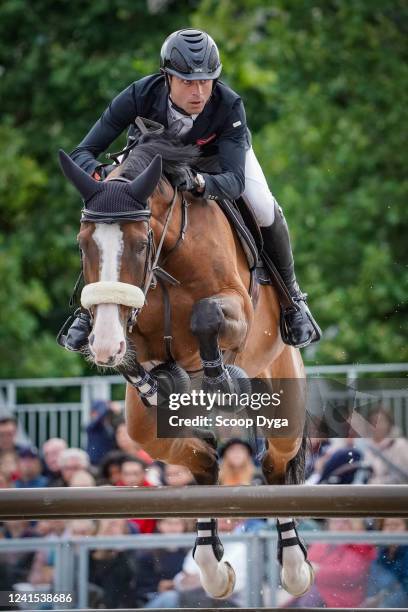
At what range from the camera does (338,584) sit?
5.60 m

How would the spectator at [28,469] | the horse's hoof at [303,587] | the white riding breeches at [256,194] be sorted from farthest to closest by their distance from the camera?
the spectator at [28,469] < the horse's hoof at [303,587] < the white riding breeches at [256,194]

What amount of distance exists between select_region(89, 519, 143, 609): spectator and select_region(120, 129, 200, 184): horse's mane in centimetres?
216

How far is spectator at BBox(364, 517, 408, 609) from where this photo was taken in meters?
5.43

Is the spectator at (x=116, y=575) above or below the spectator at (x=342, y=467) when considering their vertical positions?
below

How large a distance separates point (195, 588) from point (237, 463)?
37.2 inches

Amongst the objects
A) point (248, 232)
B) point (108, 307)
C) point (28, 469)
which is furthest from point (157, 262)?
point (28, 469)

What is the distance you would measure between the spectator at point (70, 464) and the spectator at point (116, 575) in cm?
145

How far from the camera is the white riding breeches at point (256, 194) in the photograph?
202 inches

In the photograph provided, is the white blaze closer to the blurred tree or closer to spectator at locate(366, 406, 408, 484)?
spectator at locate(366, 406, 408, 484)

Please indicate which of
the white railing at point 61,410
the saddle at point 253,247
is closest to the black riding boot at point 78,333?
the saddle at point 253,247

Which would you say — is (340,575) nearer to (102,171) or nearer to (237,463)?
(237,463)

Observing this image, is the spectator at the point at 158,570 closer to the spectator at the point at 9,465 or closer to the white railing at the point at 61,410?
the spectator at the point at 9,465

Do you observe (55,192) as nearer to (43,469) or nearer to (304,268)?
(304,268)

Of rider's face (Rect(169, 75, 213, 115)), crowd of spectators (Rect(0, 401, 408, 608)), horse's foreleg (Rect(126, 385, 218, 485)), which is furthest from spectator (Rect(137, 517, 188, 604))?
rider's face (Rect(169, 75, 213, 115))
